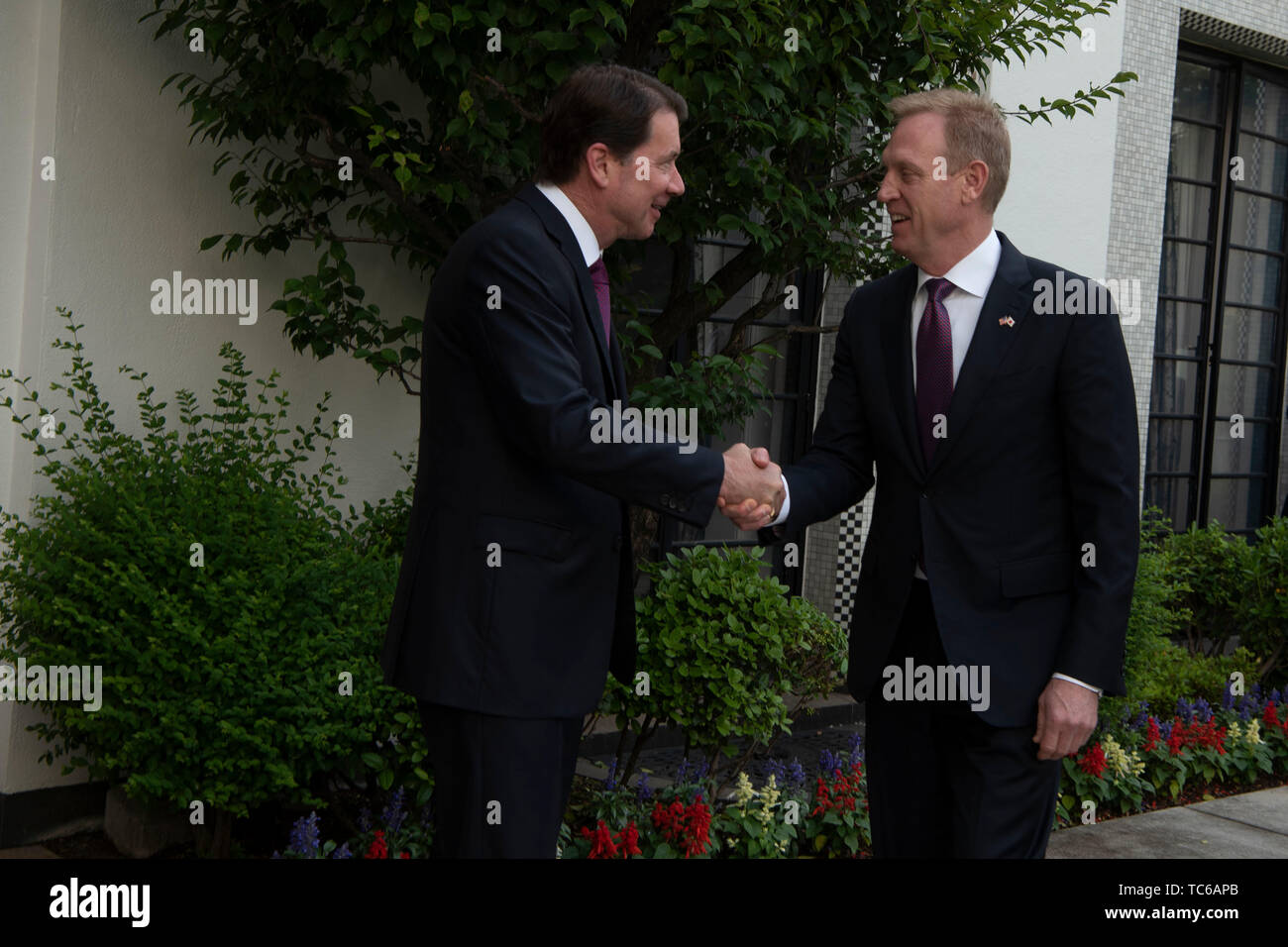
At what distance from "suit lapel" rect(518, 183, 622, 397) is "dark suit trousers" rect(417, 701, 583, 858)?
2.45 ft

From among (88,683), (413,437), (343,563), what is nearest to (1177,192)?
(413,437)

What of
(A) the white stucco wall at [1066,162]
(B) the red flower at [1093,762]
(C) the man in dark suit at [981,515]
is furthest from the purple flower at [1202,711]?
(C) the man in dark suit at [981,515]

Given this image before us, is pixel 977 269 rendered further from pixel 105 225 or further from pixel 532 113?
pixel 105 225

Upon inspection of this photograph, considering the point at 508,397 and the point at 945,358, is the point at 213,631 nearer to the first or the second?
the point at 508,397

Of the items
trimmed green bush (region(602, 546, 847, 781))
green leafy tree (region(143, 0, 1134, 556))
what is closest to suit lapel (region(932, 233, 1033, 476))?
green leafy tree (region(143, 0, 1134, 556))

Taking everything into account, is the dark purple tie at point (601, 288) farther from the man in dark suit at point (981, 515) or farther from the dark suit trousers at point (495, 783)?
the dark suit trousers at point (495, 783)

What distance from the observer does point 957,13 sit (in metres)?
4.60

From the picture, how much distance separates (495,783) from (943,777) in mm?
947

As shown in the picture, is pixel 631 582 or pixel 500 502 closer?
pixel 500 502

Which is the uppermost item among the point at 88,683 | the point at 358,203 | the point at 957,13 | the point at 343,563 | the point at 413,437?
the point at 957,13

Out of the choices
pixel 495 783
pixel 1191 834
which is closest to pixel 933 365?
pixel 495 783

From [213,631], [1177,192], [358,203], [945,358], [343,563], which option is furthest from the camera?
[1177,192]

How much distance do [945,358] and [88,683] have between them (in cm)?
264

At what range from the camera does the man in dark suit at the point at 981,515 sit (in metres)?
2.67
